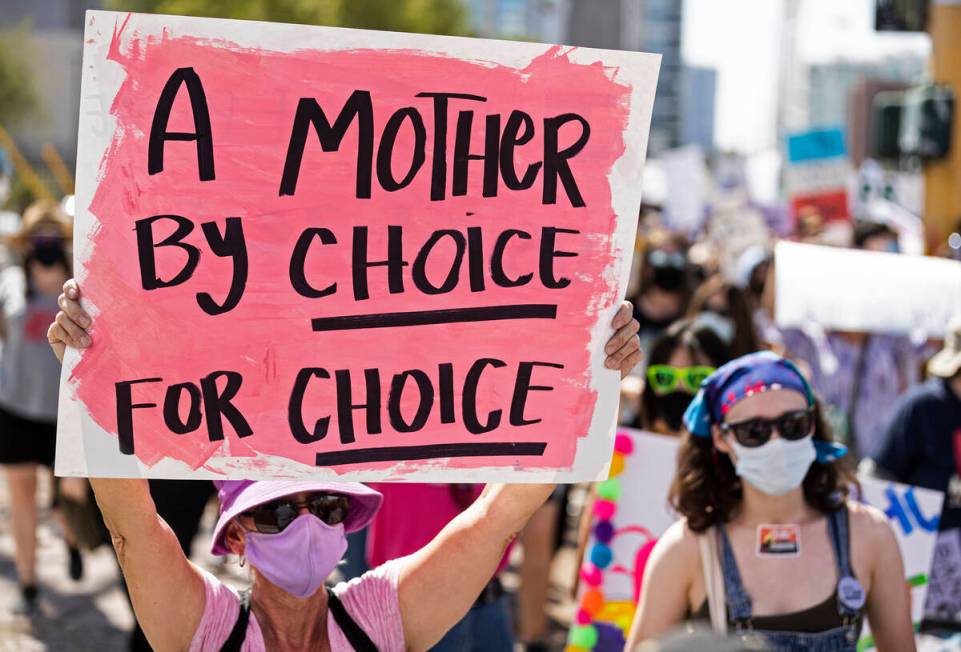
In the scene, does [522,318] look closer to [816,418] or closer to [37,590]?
[816,418]

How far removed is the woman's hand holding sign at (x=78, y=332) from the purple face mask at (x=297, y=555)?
0.52 metres

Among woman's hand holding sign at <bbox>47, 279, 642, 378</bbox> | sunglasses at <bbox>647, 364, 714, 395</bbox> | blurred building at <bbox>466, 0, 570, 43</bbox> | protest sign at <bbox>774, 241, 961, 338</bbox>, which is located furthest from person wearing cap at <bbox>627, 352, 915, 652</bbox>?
blurred building at <bbox>466, 0, 570, 43</bbox>

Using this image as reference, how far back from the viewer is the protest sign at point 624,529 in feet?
12.7

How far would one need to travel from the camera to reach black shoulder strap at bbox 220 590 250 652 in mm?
2343

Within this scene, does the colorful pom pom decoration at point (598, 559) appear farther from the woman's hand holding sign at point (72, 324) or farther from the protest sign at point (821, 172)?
the protest sign at point (821, 172)

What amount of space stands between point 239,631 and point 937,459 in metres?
2.78

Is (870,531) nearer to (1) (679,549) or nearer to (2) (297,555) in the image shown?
(1) (679,549)

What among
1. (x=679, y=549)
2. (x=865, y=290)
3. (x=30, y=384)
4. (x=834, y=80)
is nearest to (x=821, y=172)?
(x=865, y=290)

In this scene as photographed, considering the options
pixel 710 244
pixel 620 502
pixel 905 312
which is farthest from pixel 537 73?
pixel 710 244

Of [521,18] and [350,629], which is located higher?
[521,18]

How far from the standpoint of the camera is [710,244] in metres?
11.8

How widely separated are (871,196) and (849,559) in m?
12.2

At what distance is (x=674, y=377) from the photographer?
4508 millimetres

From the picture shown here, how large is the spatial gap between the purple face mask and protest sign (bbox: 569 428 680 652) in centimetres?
163
